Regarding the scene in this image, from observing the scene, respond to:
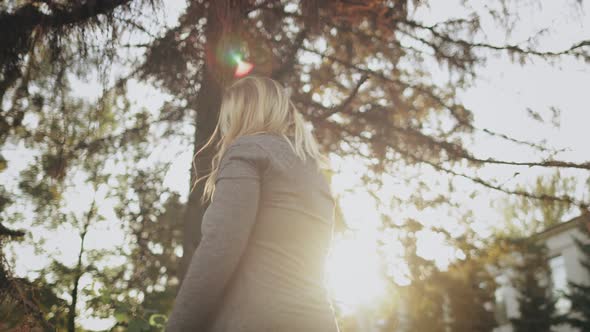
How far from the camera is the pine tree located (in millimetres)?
20312

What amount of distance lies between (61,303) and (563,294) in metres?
21.6

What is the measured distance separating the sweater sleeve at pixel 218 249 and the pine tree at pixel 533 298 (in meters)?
21.5

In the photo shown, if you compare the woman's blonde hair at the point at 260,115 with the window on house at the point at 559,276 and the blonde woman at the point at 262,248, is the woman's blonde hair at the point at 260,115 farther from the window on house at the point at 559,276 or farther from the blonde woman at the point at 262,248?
the window on house at the point at 559,276

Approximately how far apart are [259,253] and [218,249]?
0.13 meters

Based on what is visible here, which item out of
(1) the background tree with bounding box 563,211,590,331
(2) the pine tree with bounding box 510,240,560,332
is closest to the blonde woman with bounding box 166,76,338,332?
(1) the background tree with bounding box 563,211,590,331

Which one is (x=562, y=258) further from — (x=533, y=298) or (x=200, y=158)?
(x=200, y=158)

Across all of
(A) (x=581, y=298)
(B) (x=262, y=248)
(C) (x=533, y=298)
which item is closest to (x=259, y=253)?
(B) (x=262, y=248)

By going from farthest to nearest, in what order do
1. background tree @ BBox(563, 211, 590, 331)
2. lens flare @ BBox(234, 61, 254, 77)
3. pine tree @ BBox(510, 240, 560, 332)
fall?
pine tree @ BBox(510, 240, 560, 332) < background tree @ BBox(563, 211, 590, 331) < lens flare @ BBox(234, 61, 254, 77)

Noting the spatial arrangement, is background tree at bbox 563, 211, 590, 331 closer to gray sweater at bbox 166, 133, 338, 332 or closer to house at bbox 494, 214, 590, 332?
house at bbox 494, 214, 590, 332

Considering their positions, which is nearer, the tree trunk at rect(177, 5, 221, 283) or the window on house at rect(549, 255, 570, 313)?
the tree trunk at rect(177, 5, 221, 283)

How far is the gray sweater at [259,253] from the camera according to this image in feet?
4.28

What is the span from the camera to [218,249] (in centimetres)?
132

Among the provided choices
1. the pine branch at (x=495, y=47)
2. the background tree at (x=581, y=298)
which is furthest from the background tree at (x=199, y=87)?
the background tree at (x=581, y=298)

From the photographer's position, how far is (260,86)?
1774 millimetres
